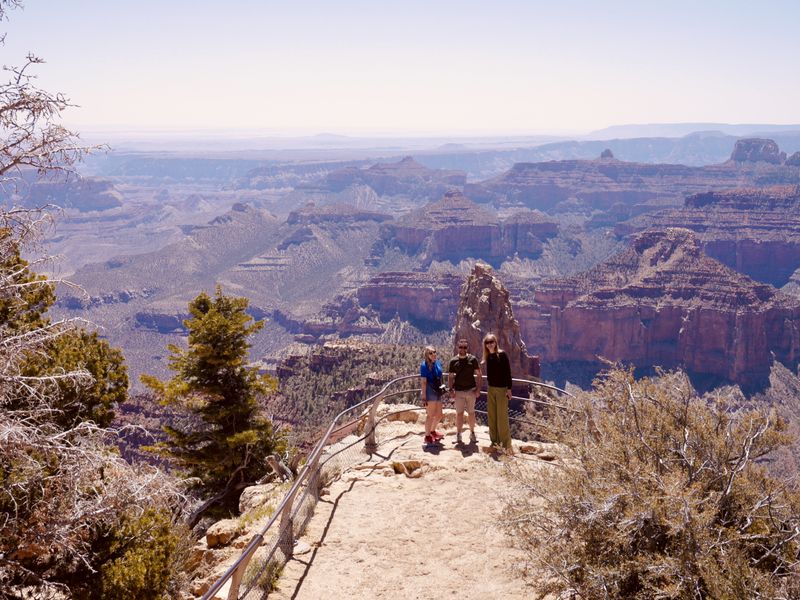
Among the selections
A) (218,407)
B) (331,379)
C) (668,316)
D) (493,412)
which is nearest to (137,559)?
(493,412)

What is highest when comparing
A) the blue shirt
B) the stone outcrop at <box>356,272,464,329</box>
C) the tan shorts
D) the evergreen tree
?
the blue shirt

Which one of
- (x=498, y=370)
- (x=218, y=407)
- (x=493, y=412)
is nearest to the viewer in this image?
(x=498, y=370)

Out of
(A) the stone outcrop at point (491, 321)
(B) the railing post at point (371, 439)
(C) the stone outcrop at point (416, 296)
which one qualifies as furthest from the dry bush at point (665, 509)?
(C) the stone outcrop at point (416, 296)

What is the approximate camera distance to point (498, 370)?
1431 cm

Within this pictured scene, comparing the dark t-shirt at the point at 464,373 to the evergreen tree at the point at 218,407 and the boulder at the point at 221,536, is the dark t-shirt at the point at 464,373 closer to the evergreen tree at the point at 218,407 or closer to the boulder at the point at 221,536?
the boulder at the point at 221,536

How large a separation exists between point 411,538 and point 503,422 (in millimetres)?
4155

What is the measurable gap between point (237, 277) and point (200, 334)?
179m

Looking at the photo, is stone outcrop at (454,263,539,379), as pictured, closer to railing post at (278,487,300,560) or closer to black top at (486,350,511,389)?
black top at (486,350,511,389)

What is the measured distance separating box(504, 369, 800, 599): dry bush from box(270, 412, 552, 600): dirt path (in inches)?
39.9

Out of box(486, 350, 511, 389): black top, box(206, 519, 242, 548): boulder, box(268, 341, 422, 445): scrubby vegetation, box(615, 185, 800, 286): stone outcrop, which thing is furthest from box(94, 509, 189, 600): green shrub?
box(615, 185, 800, 286): stone outcrop

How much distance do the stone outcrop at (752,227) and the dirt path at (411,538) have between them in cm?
16447

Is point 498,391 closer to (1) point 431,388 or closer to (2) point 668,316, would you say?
(1) point 431,388

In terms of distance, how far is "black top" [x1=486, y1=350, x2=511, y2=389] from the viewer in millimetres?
14219

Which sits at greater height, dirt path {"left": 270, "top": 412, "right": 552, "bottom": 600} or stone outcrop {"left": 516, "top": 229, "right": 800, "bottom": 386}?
dirt path {"left": 270, "top": 412, "right": 552, "bottom": 600}
